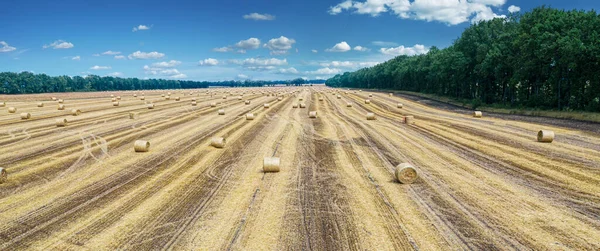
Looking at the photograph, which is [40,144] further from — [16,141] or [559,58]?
[559,58]

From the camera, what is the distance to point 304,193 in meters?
12.0

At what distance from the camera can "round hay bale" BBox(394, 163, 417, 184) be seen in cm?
1280

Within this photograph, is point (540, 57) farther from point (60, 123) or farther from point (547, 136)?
point (60, 123)

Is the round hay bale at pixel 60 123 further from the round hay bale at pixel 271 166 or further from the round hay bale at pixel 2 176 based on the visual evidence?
the round hay bale at pixel 271 166

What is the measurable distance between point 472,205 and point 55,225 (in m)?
12.5

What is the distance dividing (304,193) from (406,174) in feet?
13.3

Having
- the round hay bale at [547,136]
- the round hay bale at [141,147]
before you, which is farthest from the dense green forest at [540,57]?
the round hay bale at [141,147]

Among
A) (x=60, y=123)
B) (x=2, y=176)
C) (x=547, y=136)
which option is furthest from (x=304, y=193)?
(x=60, y=123)

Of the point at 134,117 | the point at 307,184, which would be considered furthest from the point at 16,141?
the point at 307,184

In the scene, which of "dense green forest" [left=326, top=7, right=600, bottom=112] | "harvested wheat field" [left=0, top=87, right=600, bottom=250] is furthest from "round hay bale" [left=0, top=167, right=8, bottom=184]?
"dense green forest" [left=326, top=7, right=600, bottom=112]

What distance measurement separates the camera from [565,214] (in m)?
9.88

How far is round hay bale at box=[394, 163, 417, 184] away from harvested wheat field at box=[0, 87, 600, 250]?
54mm

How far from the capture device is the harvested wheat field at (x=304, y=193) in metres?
8.71

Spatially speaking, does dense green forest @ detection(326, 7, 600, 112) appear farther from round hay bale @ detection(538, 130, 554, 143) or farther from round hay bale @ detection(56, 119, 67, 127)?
round hay bale @ detection(56, 119, 67, 127)
